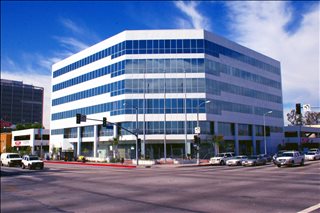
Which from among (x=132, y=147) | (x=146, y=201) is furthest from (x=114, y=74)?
(x=146, y=201)

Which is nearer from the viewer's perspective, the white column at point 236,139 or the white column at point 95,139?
the white column at point 95,139

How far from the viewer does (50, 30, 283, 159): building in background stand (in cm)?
6109

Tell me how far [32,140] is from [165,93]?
166ft

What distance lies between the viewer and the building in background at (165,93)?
6109 centimetres

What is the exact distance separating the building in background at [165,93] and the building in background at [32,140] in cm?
2066

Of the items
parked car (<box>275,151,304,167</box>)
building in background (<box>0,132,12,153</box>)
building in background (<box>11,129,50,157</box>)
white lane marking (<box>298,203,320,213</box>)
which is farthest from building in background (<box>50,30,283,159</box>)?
building in background (<box>0,132,12,153</box>)

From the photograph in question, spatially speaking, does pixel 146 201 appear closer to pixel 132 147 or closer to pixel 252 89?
pixel 132 147

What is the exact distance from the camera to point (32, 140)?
310 feet

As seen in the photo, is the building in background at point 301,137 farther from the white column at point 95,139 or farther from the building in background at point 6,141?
the building in background at point 6,141

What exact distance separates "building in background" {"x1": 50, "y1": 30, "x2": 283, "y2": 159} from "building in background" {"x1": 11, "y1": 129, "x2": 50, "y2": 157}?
2066cm

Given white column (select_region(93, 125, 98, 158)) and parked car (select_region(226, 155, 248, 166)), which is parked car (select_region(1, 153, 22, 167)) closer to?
white column (select_region(93, 125, 98, 158))

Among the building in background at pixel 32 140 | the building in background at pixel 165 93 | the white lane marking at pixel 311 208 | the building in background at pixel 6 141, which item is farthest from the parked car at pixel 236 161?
the building in background at pixel 6 141

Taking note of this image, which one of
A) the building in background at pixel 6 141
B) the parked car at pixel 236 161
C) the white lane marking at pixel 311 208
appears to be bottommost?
the parked car at pixel 236 161

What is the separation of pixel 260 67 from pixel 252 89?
7.29 meters
